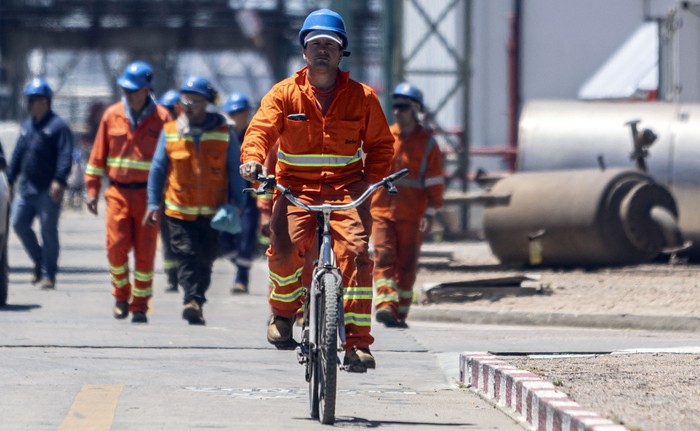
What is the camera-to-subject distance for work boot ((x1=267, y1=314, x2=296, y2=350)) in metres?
8.78

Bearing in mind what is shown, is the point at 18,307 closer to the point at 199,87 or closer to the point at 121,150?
the point at 121,150

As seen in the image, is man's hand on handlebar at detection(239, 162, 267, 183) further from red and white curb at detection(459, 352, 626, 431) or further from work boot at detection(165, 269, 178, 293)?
work boot at detection(165, 269, 178, 293)

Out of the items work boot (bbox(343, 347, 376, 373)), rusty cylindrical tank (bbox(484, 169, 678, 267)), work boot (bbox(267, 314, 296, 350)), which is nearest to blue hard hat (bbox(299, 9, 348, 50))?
work boot (bbox(267, 314, 296, 350))

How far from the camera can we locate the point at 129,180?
13.2m

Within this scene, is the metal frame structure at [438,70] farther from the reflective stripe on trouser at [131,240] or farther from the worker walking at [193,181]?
the worker walking at [193,181]

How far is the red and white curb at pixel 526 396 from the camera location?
23.6 feet

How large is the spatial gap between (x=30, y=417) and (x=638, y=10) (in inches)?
1097

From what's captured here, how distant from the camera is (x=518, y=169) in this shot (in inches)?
824

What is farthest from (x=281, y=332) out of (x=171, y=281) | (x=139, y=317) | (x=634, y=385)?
(x=171, y=281)

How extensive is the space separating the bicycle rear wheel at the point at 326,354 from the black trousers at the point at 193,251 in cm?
462

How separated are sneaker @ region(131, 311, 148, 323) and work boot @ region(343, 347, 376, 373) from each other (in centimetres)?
489

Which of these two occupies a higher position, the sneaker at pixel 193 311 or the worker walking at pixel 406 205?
the worker walking at pixel 406 205

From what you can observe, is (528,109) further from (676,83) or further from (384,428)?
(384,428)

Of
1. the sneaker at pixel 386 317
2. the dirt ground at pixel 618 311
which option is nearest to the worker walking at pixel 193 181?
the sneaker at pixel 386 317
